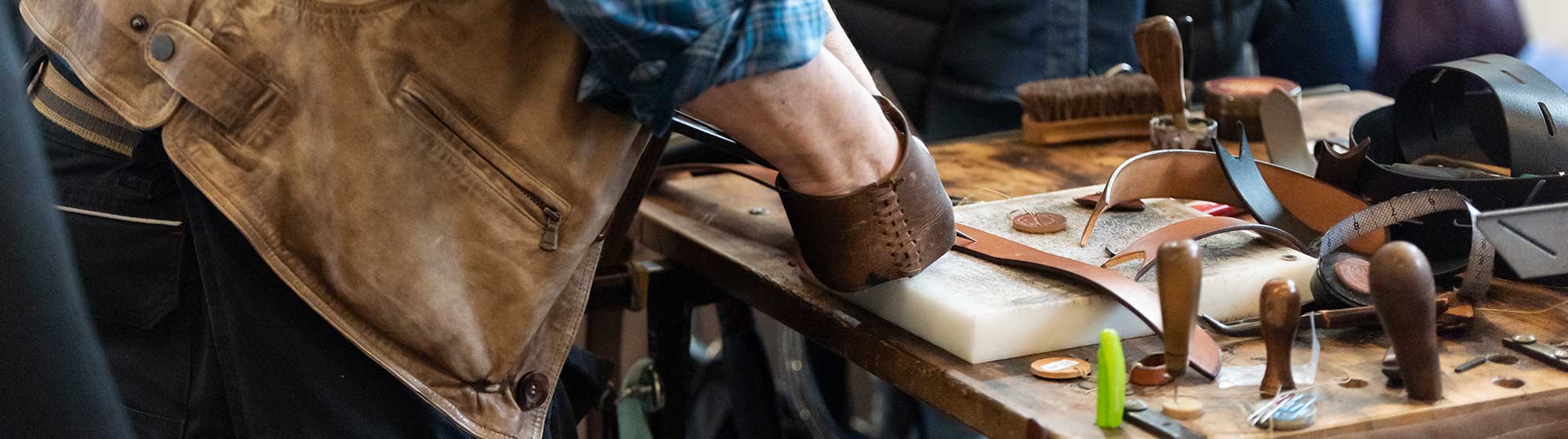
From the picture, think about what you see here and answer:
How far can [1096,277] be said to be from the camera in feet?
2.87

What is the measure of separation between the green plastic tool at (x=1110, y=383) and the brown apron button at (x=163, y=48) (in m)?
0.57

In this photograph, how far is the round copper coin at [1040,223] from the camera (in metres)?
1.03

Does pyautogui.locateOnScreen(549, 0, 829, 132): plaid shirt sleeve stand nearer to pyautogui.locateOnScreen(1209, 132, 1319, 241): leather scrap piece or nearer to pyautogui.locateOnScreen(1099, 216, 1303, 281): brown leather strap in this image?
pyautogui.locateOnScreen(1099, 216, 1303, 281): brown leather strap

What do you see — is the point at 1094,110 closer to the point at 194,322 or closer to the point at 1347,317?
the point at 1347,317

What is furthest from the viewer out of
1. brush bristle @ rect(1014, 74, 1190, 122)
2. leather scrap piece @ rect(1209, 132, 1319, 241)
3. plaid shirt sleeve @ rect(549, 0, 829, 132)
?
brush bristle @ rect(1014, 74, 1190, 122)

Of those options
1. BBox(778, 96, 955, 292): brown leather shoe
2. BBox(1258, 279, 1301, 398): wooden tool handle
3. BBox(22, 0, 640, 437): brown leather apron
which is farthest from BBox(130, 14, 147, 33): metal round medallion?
BBox(1258, 279, 1301, 398): wooden tool handle

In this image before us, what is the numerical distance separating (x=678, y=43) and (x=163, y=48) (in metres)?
0.31

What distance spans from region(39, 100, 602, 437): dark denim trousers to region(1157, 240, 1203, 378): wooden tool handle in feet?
1.57

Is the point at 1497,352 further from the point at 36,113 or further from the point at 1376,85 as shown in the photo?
the point at 1376,85

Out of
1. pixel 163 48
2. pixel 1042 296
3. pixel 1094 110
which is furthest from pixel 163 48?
pixel 1094 110

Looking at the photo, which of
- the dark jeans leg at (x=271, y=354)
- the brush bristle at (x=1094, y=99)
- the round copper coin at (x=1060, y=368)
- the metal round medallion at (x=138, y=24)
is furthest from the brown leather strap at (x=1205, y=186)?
the metal round medallion at (x=138, y=24)

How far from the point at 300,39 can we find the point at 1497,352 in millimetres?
766

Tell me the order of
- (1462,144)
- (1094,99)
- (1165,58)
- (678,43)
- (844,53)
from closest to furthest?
(678,43) → (844,53) → (1462,144) → (1165,58) → (1094,99)

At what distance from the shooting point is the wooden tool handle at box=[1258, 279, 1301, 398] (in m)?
0.74
